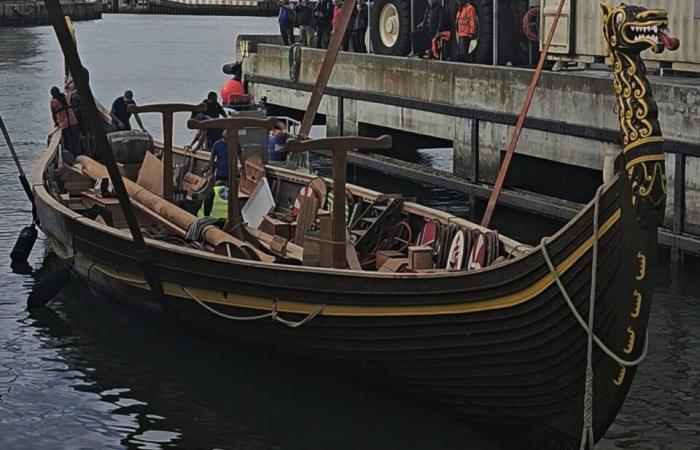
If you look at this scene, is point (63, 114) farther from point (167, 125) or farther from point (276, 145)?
point (167, 125)

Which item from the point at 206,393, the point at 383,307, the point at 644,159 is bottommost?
the point at 206,393

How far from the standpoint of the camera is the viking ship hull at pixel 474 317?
9945 mm

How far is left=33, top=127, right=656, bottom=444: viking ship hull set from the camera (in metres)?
9.95

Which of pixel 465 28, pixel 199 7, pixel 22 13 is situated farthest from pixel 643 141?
pixel 199 7

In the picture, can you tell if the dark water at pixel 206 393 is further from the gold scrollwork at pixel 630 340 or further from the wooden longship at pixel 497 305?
the gold scrollwork at pixel 630 340

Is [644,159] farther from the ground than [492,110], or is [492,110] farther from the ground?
[644,159]

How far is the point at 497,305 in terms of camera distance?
1066 centimetres

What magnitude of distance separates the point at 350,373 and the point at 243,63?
69.4ft

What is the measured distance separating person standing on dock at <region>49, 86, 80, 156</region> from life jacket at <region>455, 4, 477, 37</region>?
A: 23.7ft

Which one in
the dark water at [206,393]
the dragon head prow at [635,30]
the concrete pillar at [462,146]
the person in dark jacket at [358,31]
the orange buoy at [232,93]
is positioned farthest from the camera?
the person in dark jacket at [358,31]

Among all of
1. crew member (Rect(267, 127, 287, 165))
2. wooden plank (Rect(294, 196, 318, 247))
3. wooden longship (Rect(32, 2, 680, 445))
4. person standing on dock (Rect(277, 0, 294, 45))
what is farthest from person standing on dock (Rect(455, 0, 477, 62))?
wooden longship (Rect(32, 2, 680, 445))

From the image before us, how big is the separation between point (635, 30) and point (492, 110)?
503 inches

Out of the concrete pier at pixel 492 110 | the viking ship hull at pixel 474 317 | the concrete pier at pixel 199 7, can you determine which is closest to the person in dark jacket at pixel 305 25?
the concrete pier at pixel 492 110

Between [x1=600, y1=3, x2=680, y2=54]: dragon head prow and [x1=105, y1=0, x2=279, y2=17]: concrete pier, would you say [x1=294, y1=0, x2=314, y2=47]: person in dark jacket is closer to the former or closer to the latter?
[x1=600, y1=3, x2=680, y2=54]: dragon head prow
